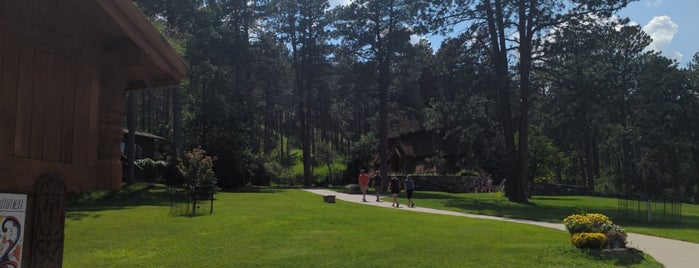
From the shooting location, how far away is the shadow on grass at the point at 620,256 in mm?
10680

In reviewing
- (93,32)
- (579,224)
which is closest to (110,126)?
(93,32)

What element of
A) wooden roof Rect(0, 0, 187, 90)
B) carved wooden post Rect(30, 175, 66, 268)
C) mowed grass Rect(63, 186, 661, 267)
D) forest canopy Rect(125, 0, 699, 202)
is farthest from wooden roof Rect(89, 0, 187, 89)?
forest canopy Rect(125, 0, 699, 202)

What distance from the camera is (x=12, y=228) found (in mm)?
4328

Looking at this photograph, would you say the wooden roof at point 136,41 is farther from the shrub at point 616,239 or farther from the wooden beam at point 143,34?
the shrub at point 616,239

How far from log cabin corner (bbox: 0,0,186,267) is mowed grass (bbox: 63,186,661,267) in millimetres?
4866

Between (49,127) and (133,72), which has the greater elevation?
(133,72)

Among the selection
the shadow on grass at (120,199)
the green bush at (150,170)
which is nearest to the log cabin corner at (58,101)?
the shadow on grass at (120,199)

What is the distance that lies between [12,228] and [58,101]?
3.97 ft

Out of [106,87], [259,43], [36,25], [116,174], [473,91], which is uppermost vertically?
[259,43]

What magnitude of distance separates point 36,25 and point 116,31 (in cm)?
80

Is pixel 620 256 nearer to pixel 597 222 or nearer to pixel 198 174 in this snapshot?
pixel 597 222

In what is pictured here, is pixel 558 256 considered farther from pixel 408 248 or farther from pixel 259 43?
pixel 259 43

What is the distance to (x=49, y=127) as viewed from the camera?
15.8 ft

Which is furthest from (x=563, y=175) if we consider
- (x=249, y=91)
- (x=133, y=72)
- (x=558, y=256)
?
(x=133, y=72)
